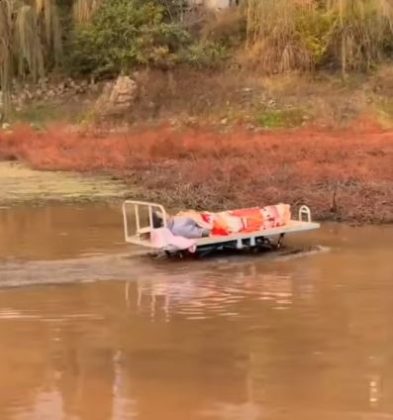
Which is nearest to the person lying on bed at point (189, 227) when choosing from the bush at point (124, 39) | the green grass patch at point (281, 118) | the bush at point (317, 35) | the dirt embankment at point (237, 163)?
the dirt embankment at point (237, 163)

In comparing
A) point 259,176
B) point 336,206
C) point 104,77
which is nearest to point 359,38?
point 104,77

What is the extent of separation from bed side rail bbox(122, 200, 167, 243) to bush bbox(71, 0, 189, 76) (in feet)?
63.3

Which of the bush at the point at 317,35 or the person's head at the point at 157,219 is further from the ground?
the bush at the point at 317,35

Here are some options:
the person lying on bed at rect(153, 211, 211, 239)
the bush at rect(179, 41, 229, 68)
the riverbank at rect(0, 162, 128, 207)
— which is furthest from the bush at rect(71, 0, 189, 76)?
the person lying on bed at rect(153, 211, 211, 239)

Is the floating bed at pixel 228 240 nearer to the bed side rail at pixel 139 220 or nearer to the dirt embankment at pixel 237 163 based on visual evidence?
the bed side rail at pixel 139 220

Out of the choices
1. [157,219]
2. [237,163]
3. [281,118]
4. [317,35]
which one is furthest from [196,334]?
[317,35]

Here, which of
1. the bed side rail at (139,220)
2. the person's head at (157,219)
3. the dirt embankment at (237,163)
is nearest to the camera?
the bed side rail at (139,220)

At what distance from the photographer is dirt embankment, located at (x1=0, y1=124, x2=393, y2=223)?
18609mm

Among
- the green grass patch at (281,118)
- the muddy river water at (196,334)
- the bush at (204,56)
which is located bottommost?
the muddy river water at (196,334)

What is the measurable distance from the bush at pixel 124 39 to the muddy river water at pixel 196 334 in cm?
2366

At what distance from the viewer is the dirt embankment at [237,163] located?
18.6m

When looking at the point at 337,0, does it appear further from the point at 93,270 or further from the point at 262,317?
the point at 262,317

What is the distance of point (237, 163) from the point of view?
77.3ft

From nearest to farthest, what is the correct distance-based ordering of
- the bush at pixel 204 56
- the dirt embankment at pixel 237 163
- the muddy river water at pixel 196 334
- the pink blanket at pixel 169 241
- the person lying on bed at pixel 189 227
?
the muddy river water at pixel 196 334
the pink blanket at pixel 169 241
the person lying on bed at pixel 189 227
the dirt embankment at pixel 237 163
the bush at pixel 204 56
